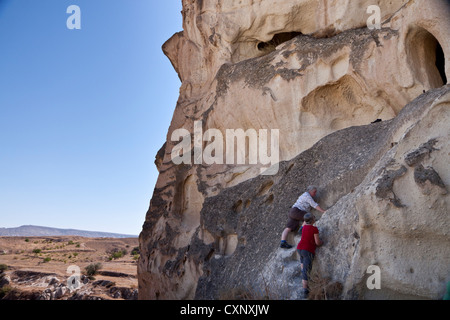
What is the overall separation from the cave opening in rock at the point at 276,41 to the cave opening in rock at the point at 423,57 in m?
4.31

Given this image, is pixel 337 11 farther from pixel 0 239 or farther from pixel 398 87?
pixel 0 239

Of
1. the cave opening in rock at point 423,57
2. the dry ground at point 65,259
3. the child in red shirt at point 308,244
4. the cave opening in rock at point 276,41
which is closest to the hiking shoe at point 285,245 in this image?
the child in red shirt at point 308,244

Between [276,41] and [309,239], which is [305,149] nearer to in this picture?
[276,41]

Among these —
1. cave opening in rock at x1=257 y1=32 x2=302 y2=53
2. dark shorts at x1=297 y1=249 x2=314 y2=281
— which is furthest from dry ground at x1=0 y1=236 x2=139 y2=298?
dark shorts at x1=297 y1=249 x2=314 y2=281

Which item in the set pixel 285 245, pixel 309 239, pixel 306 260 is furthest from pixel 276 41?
pixel 306 260

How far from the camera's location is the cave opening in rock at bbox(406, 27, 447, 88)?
7.19m

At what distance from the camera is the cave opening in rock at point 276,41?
11.3 meters

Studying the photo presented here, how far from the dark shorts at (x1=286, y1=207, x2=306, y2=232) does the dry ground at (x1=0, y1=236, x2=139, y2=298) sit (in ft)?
38.0

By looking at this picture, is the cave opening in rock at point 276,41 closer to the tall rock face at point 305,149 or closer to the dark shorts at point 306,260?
the tall rock face at point 305,149

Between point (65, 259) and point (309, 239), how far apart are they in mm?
24962

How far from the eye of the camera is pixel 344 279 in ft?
13.2

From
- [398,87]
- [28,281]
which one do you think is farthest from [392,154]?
[28,281]

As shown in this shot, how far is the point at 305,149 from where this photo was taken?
907 cm

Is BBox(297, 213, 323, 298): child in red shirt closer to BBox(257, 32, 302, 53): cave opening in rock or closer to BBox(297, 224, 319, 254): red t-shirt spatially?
BBox(297, 224, 319, 254): red t-shirt
